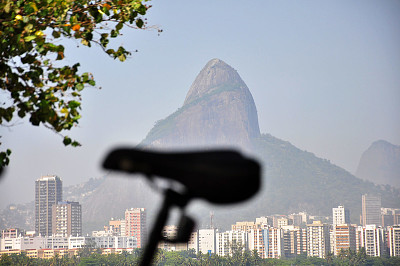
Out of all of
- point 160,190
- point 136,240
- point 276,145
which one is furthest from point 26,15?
point 276,145

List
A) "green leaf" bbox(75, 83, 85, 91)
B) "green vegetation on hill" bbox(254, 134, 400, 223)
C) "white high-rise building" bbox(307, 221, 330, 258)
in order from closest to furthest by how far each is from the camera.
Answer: "green leaf" bbox(75, 83, 85, 91) → "white high-rise building" bbox(307, 221, 330, 258) → "green vegetation on hill" bbox(254, 134, 400, 223)

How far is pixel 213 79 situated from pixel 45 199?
44.7 metres

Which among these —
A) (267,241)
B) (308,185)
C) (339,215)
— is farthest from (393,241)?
(308,185)

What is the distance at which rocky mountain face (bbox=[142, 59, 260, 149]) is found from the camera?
11806 centimetres

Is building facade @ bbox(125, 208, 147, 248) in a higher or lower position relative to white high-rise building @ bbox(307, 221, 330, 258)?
higher

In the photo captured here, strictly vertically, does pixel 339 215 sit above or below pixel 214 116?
below

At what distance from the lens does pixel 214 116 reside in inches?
4791

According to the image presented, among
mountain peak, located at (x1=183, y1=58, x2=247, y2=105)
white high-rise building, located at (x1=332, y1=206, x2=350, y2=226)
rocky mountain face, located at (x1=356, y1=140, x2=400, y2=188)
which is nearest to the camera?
white high-rise building, located at (x1=332, y1=206, x2=350, y2=226)

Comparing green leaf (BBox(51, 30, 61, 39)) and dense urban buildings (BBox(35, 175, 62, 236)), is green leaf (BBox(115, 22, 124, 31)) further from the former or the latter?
dense urban buildings (BBox(35, 175, 62, 236))

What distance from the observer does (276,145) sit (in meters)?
122

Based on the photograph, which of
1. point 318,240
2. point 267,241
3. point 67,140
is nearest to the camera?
point 67,140

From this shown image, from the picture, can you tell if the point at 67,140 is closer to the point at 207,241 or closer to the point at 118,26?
the point at 118,26

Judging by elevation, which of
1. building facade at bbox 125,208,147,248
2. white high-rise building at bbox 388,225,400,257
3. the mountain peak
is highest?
the mountain peak

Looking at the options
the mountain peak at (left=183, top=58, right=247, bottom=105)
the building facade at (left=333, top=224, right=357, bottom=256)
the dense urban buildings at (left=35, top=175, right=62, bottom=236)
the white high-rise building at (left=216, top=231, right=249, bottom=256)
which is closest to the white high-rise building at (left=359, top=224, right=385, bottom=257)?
the building facade at (left=333, top=224, right=357, bottom=256)
